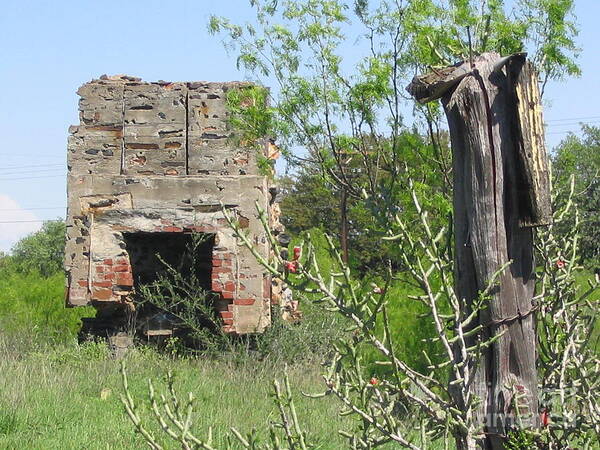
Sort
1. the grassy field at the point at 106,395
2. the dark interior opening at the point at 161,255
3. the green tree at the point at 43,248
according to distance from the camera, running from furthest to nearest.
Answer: the green tree at the point at 43,248 < the dark interior opening at the point at 161,255 < the grassy field at the point at 106,395

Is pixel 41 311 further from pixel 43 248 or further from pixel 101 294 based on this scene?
pixel 43 248

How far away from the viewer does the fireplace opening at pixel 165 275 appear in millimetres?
11992

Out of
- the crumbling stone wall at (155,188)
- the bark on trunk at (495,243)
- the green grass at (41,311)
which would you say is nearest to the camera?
the bark on trunk at (495,243)

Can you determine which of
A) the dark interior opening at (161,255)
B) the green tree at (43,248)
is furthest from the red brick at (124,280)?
the green tree at (43,248)

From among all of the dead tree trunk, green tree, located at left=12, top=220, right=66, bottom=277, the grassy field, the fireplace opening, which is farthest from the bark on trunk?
green tree, located at left=12, top=220, right=66, bottom=277

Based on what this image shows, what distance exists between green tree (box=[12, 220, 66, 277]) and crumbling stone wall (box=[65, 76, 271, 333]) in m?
25.9

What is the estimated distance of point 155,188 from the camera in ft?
38.0

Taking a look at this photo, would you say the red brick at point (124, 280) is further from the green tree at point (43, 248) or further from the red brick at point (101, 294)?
the green tree at point (43, 248)

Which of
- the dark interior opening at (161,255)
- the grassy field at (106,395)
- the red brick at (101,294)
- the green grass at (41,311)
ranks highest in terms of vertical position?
the dark interior opening at (161,255)

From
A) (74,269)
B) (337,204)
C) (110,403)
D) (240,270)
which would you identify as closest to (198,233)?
(240,270)

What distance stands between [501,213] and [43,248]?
3956 cm

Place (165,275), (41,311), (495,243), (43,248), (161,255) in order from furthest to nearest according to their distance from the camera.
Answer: (43,248), (41,311), (161,255), (165,275), (495,243)


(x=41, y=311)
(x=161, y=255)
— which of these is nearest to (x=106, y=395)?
(x=161, y=255)

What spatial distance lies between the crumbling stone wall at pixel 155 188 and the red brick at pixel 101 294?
0.6 inches
